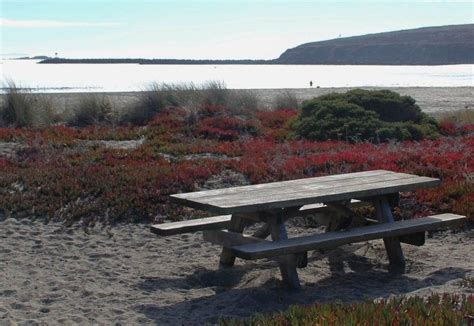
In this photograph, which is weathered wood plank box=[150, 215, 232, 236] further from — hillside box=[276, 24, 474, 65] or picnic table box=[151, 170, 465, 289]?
hillside box=[276, 24, 474, 65]

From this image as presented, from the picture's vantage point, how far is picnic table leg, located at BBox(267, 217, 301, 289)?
6.85 metres

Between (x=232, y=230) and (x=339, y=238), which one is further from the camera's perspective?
Answer: (x=232, y=230)

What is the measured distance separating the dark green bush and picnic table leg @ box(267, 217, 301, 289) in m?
9.33

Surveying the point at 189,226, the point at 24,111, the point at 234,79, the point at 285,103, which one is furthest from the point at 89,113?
the point at 234,79

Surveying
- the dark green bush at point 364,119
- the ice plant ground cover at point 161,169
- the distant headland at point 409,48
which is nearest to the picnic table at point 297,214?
the ice plant ground cover at point 161,169

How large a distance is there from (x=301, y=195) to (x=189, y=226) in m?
1.14

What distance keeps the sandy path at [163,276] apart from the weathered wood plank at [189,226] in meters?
0.43

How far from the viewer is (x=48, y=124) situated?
748 inches

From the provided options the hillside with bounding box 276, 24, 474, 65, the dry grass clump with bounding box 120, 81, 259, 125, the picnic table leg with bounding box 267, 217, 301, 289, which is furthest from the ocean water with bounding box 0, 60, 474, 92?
the hillside with bounding box 276, 24, 474, 65

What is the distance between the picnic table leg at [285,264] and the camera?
685 centimetres

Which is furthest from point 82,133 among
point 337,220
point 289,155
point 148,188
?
point 337,220

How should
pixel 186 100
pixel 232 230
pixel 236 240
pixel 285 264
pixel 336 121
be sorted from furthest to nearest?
pixel 186 100, pixel 336 121, pixel 232 230, pixel 236 240, pixel 285 264

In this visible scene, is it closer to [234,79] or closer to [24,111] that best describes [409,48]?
[234,79]

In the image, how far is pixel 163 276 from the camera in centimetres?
737
